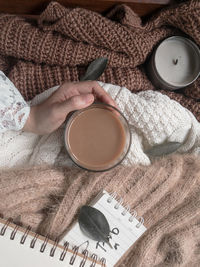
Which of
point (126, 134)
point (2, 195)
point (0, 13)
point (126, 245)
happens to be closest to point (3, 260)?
point (2, 195)

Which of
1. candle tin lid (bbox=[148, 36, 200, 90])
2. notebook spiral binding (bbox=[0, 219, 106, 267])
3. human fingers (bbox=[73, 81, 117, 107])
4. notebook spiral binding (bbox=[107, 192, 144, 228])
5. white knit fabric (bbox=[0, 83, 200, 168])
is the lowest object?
notebook spiral binding (bbox=[0, 219, 106, 267])

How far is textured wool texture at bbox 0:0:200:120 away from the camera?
760 millimetres

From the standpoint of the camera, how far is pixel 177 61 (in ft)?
2.68

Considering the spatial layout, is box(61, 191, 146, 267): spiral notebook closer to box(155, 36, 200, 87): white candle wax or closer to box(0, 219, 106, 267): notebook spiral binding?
box(0, 219, 106, 267): notebook spiral binding

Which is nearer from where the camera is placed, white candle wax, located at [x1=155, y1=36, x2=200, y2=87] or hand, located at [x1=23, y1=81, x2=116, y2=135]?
hand, located at [x1=23, y1=81, x2=116, y2=135]

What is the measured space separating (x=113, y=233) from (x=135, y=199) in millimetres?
87

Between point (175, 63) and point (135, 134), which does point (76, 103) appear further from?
point (175, 63)

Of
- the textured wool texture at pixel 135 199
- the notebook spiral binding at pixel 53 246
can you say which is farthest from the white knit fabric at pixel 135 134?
the notebook spiral binding at pixel 53 246

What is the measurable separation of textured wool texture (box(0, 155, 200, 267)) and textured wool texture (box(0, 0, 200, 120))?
198 millimetres

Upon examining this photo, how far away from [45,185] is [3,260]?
169 mm

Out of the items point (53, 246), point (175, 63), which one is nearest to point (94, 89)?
point (175, 63)

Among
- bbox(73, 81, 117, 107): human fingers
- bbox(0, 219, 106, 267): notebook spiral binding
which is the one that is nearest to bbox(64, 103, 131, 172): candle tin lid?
bbox(73, 81, 117, 107): human fingers

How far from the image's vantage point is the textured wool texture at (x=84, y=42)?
2.49 feet

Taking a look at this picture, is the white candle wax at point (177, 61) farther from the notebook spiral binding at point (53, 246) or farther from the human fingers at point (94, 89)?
the notebook spiral binding at point (53, 246)
